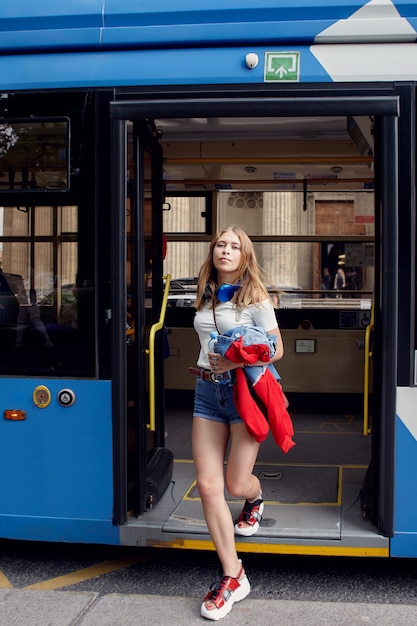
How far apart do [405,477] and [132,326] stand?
161 centimetres

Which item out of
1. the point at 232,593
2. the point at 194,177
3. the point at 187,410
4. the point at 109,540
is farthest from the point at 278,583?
the point at 194,177

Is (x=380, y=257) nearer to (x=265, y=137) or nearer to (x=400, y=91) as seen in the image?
(x=400, y=91)

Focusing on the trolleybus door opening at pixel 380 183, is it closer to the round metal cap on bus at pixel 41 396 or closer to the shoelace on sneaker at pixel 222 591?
the shoelace on sneaker at pixel 222 591

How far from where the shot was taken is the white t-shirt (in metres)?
3.18

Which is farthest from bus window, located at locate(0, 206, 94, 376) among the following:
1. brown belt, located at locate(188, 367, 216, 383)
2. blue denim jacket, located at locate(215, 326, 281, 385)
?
blue denim jacket, located at locate(215, 326, 281, 385)

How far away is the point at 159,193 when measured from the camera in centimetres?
449

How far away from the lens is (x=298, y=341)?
258 inches

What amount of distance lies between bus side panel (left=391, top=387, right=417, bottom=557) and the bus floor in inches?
3.6

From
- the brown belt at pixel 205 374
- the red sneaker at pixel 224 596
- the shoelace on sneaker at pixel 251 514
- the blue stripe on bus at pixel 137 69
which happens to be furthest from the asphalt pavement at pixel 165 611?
the blue stripe on bus at pixel 137 69

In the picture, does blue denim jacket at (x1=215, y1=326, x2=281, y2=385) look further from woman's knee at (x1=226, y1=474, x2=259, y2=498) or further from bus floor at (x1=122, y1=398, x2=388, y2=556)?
bus floor at (x1=122, y1=398, x2=388, y2=556)

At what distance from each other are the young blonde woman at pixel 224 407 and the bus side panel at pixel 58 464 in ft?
1.81

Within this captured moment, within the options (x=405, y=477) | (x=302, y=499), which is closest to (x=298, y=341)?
(x=302, y=499)

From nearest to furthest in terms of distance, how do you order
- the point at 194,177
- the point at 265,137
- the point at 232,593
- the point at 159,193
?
the point at 232,593 < the point at 159,193 < the point at 265,137 < the point at 194,177

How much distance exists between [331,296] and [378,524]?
340 cm
